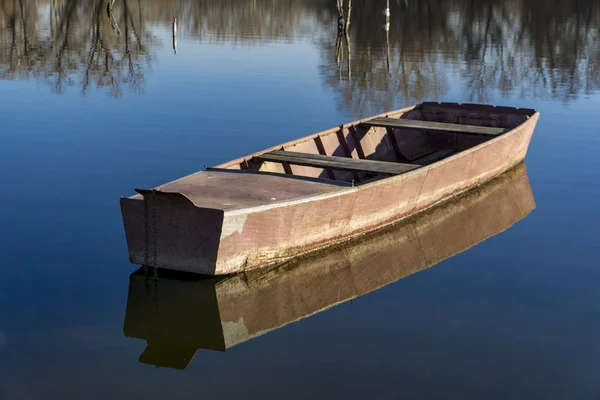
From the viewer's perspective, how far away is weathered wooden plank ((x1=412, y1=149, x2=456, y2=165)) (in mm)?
18312

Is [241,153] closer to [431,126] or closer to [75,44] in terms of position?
[431,126]

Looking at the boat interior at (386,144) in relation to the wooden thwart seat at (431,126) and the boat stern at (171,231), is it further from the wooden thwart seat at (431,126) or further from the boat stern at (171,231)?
the boat stern at (171,231)

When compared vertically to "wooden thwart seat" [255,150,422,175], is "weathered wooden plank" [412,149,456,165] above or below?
below

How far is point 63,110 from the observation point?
78.3 ft

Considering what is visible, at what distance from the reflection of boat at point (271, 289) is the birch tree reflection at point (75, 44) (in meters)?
14.8

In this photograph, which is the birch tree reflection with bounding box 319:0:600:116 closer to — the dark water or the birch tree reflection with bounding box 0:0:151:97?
the dark water

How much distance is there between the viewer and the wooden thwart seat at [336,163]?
46.7ft

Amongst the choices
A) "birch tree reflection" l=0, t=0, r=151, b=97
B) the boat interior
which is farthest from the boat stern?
"birch tree reflection" l=0, t=0, r=151, b=97

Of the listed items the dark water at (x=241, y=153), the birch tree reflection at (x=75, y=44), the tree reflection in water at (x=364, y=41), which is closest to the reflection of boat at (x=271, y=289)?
the dark water at (x=241, y=153)

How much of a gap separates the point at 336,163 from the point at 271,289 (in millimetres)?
3364

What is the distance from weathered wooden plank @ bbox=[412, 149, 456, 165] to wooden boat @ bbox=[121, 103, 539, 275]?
75cm

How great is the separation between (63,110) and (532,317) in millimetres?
16008

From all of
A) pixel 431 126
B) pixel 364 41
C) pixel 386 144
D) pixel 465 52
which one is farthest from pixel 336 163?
pixel 364 41

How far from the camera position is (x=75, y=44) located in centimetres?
3841
